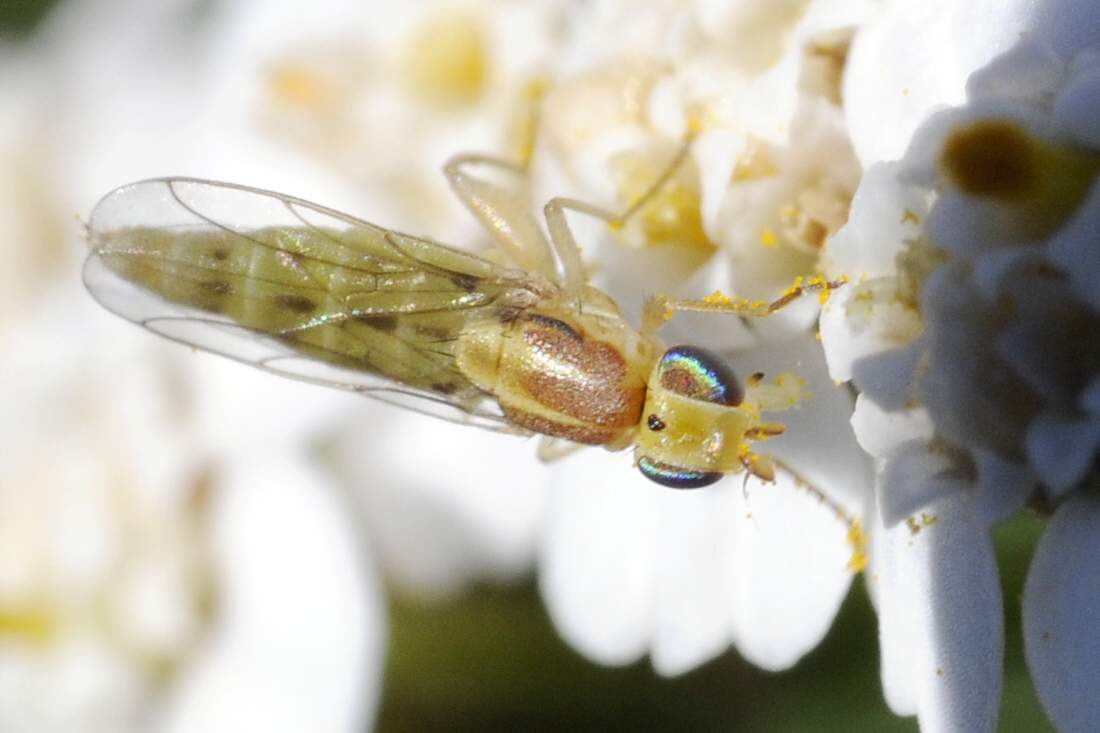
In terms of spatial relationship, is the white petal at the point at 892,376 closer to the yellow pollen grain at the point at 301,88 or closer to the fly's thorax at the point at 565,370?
the fly's thorax at the point at 565,370

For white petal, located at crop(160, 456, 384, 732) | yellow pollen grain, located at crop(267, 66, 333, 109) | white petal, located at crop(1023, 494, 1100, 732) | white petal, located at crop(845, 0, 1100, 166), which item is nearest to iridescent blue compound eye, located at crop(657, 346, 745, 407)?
white petal, located at crop(845, 0, 1100, 166)

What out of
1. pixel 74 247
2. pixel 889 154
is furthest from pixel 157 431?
pixel 889 154

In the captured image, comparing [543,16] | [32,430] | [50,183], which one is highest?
[543,16]

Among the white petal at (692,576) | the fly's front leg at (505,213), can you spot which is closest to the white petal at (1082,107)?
the white petal at (692,576)

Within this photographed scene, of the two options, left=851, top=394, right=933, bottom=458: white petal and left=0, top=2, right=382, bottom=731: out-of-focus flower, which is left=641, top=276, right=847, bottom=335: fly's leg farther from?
left=0, top=2, right=382, bottom=731: out-of-focus flower

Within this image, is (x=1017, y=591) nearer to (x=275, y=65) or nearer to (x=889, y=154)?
(x=889, y=154)
